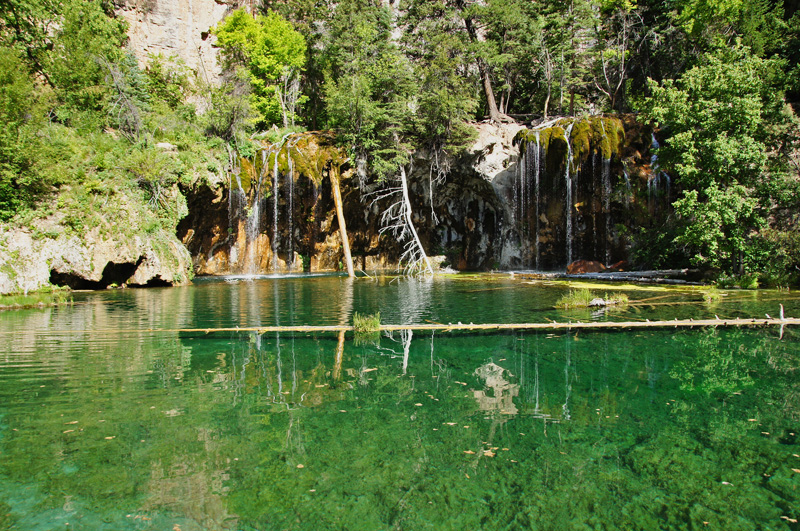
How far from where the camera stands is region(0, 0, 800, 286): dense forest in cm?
1568

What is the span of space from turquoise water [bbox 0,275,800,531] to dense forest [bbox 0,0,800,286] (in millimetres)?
9051

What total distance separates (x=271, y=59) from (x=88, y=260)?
1954 centimetres

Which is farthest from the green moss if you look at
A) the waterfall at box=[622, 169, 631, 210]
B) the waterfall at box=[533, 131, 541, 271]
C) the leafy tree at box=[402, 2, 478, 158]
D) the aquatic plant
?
the aquatic plant

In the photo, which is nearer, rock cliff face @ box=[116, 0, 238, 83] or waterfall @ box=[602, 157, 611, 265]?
waterfall @ box=[602, 157, 611, 265]

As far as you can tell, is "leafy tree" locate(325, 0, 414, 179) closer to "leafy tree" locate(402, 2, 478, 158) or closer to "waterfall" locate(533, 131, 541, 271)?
"leafy tree" locate(402, 2, 478, 158)

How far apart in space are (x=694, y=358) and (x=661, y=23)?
3111 centimetres

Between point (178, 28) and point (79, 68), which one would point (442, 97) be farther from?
point (178, 28)

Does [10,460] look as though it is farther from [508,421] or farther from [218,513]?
[508,421]

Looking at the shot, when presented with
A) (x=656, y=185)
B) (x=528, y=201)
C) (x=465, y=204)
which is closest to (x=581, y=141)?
(x=656, y=185)

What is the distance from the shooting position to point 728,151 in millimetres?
15016

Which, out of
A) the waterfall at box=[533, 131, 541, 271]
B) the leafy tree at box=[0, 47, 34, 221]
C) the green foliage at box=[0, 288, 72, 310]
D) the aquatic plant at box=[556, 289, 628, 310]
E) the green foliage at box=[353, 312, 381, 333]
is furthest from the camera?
the waterfall at box=[533, 131, 541, 271]

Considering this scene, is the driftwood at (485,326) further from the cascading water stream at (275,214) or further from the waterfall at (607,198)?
the cascading water stream at (275,214)

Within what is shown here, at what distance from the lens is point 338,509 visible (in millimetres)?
3400

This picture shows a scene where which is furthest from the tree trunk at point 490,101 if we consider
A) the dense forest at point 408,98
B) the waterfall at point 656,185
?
the waterfall at point 656,185
